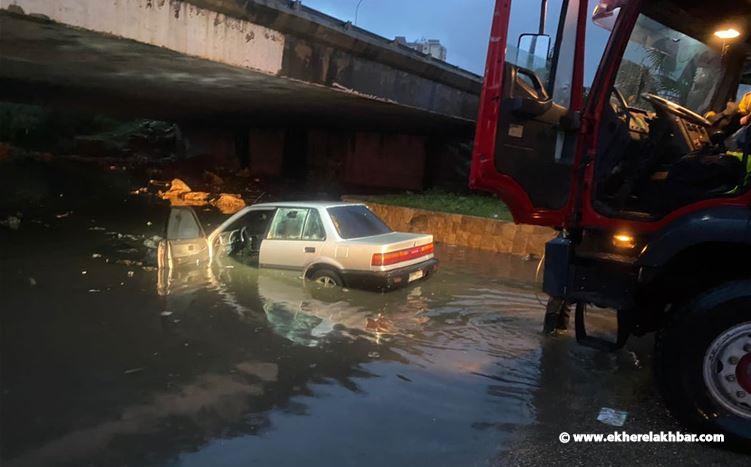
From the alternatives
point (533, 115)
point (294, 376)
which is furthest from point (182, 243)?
point (533, 115)

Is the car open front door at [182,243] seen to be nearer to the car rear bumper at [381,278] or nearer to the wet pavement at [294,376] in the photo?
the wet pavement at [294,376]

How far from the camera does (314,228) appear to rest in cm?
828

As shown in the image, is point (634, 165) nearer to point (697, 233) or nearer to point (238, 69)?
point (697, 233)

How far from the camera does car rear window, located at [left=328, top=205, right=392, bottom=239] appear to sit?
816 centimetres

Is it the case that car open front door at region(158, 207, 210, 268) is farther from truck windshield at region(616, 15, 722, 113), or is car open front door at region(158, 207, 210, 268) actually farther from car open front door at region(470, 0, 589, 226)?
truck windshield at region(616, 15, 722, 113)

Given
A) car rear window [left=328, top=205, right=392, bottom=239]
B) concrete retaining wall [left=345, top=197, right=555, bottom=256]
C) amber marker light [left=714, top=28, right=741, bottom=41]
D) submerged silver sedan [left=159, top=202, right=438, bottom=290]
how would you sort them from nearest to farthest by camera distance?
1. amber marker light [left=714, top=28, right=741, bottom=41]
2. submerged silver sedan [left=159, top=202, right=438, bottom=290]
3. car rear window [left=328, top=205, right=392, bottom=239]
4. concrete retaining wall [left=345, top=197, right=555, bottom=256]

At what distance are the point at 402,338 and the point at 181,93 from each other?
12112 mm

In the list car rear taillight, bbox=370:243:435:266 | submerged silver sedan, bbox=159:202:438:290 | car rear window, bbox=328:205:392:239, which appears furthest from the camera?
car rear window, bbox=328:205:392:239

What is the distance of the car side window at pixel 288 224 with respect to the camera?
27.7 feet

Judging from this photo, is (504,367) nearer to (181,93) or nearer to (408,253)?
(408,253)

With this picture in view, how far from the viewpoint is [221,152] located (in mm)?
29844

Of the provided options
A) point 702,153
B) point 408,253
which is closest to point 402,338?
point 408,253

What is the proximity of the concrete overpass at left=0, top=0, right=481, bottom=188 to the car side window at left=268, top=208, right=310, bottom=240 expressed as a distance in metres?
3.02

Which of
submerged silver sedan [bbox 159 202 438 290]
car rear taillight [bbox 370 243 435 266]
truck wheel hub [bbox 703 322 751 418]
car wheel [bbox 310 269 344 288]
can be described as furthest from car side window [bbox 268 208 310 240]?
truck wheel hub [bbox 703 322 751 418]
